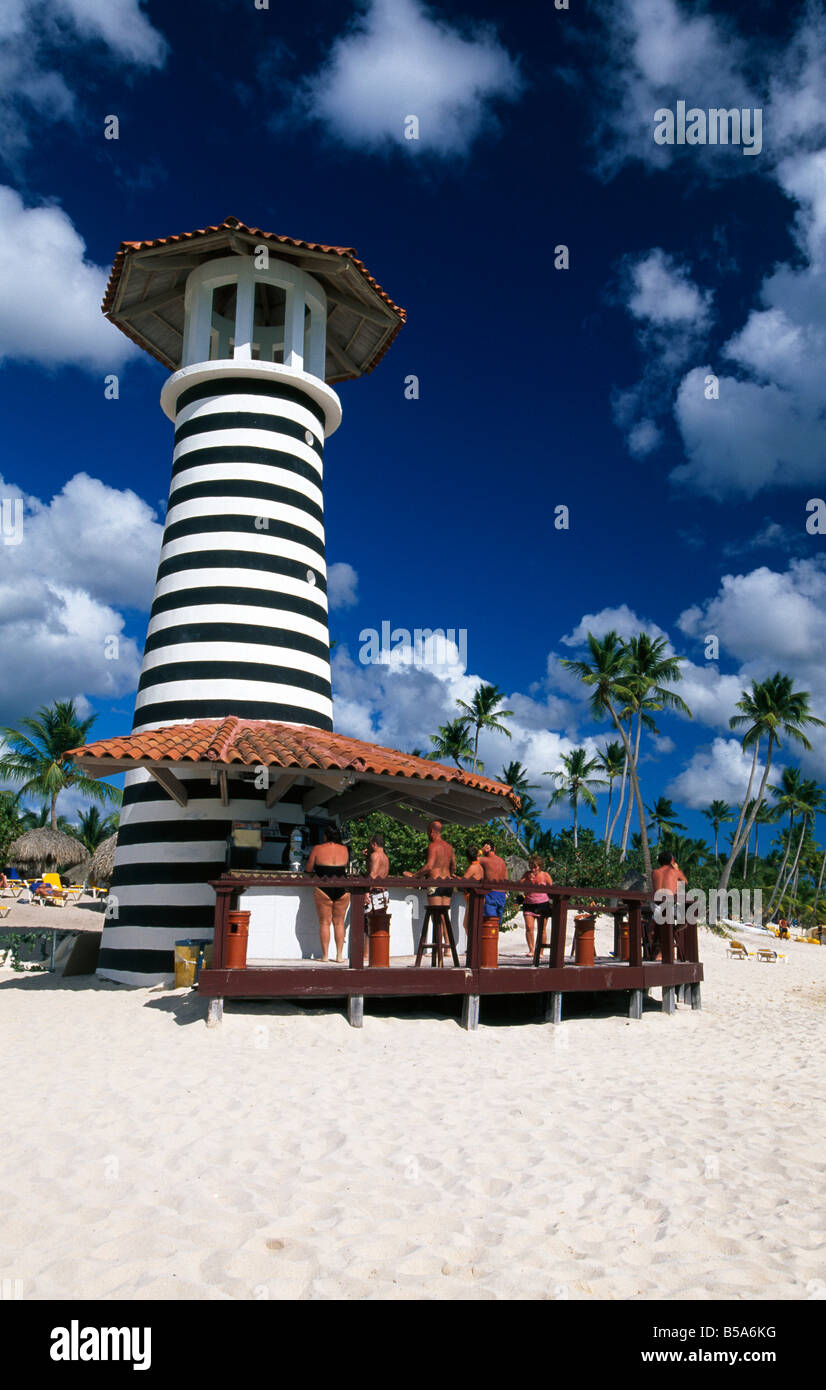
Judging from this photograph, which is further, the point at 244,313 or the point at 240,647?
the point at 244,313

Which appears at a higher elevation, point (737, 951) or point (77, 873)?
point (77, 873)

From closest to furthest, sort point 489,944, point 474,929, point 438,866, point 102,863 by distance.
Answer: point 474,929 → point 489,944 → point 438,866 → point 102,863

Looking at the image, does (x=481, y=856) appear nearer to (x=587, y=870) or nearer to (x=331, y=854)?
(x=331, y=854)

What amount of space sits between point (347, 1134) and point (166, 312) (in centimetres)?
1580

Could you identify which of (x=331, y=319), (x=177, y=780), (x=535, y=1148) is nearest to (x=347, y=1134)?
(x=535, y=1148)

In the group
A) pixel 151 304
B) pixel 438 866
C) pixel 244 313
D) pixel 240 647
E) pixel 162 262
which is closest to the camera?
pixel 438 866

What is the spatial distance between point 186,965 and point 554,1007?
4833mm

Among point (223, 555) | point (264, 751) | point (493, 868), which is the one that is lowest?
point (493, 868)

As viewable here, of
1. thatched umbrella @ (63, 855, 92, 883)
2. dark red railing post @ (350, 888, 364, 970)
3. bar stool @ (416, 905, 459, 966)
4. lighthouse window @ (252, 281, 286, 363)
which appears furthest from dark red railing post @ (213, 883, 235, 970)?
thatched umbrella @ (63, 855, 92, 883)

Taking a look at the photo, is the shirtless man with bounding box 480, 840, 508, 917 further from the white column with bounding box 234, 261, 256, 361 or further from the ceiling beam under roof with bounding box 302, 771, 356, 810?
the white column with bounding box 234, 261, 256, 361

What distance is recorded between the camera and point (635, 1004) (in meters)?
11.7

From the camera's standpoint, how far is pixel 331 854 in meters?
10.8

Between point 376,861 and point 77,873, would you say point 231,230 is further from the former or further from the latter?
point 77,873

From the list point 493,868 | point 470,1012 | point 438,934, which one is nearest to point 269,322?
point 493,868
